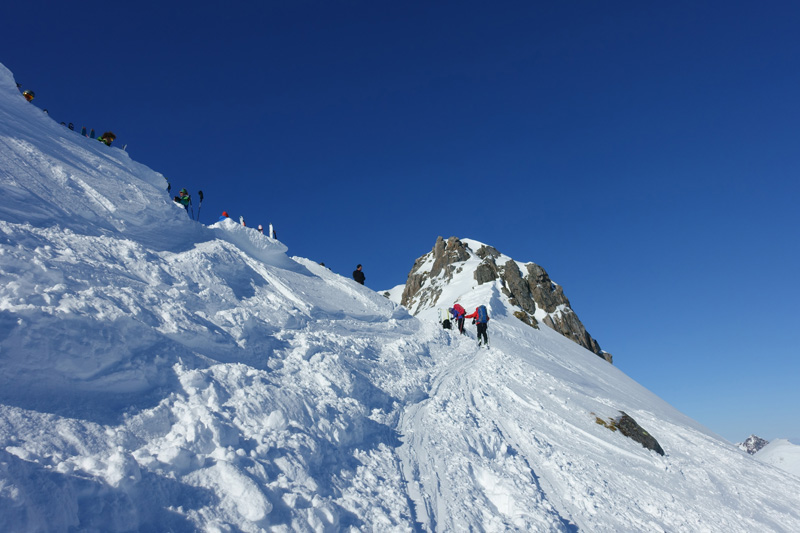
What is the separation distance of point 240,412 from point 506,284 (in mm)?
54847

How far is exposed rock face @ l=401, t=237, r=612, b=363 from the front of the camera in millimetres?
56219

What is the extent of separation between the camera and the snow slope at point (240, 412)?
540 centimetres

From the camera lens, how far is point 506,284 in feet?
194

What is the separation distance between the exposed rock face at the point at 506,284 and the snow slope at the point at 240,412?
3726 centimetres

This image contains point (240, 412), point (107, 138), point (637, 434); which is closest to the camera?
point (240, 412)

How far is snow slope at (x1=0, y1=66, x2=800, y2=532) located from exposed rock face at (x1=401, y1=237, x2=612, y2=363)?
122 ft

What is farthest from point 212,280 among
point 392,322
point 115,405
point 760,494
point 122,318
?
point 760,494

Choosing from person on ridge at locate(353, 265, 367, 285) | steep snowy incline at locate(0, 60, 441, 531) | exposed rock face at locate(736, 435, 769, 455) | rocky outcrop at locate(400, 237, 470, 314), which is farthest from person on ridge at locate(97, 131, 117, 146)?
exposed rock face at locate(736, 435, 769, 455)

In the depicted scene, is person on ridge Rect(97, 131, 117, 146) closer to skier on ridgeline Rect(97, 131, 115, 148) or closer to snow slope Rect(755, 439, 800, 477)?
skier on ridgeline Rect(97, 131, 115, 148)

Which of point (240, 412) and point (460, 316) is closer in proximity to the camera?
point (240, 412)

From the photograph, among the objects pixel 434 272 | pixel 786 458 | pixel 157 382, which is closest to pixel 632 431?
pixel 157 382

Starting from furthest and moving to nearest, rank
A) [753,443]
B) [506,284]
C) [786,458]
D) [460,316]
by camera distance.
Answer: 1. [753,443]
2. [506,284]
3. [786,458]
4. [460,316]

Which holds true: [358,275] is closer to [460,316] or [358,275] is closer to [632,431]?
[460,316]

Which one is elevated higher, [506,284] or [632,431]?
[506,284]
